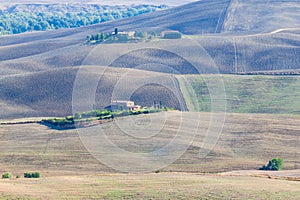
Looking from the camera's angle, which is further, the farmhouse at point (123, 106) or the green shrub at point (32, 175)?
the farmhouse at point (123, 106)

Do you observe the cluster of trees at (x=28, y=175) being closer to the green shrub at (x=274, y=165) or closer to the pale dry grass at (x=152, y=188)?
the pale dry grass at (x=152, y=188)

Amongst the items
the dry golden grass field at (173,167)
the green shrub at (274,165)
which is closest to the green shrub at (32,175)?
the dry golden grass field at (173,167)

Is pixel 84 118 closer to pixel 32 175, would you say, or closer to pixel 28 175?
pixel 28 175

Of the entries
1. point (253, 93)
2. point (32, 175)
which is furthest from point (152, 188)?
point (253, 93)

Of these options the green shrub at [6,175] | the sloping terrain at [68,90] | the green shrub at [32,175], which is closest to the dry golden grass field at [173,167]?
the green shrub at [32,175]

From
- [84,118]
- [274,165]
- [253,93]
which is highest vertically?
[253,93]

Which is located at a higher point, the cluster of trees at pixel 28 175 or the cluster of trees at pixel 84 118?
the cluster of trees at pixel 84 118

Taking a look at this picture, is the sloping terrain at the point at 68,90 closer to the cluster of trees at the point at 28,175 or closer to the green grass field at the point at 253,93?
the green grass field at the point at 253,93

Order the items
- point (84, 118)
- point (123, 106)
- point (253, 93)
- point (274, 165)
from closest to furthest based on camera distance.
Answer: point (274, 165)
point (84, 118)
point (123, 106)
point (253, 93)

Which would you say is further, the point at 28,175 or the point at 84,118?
the point at 84,118

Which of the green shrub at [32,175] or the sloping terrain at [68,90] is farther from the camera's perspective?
the sloping terrain at [68,90]

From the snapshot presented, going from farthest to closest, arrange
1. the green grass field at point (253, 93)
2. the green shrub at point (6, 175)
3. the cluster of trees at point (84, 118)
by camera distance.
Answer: the green grass field at point (253, 93), the cluster of trees at point (84, 118), the green shrub at point (6, 175)

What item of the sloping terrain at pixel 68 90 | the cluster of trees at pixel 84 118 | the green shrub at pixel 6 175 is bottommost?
the green shrub at pixel 6 175

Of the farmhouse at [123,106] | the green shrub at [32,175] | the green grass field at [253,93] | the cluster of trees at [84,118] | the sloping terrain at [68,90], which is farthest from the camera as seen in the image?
the sloping terrain at [68,90]
